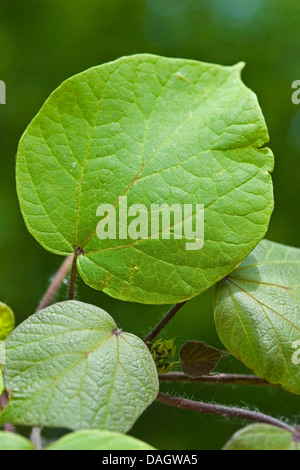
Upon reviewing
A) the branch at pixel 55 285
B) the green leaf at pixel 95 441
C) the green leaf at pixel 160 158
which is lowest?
the green leaf at pixel 95 441

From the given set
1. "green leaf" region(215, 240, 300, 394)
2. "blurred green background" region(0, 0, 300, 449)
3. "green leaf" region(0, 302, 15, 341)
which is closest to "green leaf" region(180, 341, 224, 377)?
"green leaf" region(215, 240, 300, 394)

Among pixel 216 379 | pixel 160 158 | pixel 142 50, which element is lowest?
pixel 216 379

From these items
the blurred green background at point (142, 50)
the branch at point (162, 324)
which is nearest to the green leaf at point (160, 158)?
the branch at point (162, 324)

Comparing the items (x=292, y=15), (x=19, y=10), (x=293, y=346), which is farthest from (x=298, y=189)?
(x=293, y=346)

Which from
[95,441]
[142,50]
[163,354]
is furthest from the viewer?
[142,50]

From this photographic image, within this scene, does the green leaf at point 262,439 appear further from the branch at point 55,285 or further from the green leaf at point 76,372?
the branch at point 55,285

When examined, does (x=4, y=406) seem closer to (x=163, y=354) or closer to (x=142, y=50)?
(x=163, y=354)

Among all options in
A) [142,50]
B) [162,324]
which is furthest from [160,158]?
[142,50]
